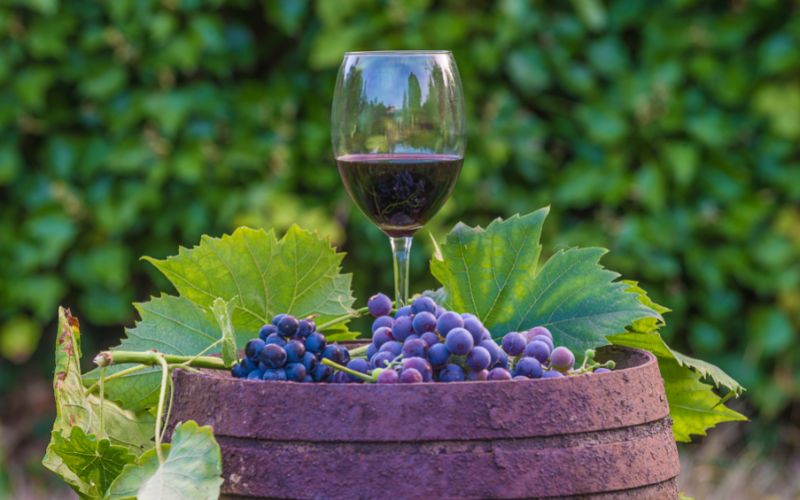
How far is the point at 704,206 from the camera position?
3.61m

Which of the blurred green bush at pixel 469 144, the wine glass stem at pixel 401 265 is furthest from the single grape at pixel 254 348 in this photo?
the blurred green bush at pixel 469 144

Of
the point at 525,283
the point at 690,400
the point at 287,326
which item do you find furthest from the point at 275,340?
the point at 690,400

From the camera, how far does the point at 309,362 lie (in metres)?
1.20

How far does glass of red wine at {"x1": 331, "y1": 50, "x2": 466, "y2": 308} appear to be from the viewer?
1.47 m

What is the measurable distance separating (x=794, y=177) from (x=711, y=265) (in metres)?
0.38

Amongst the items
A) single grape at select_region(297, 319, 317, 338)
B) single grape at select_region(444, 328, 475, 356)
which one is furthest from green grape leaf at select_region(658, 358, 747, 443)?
single grape at select_region(297, 319, 317, 338)

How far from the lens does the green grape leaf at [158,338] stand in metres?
1.39

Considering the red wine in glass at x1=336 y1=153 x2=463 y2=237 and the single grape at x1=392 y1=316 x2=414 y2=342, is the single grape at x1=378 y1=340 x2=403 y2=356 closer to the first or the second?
the single grape at x1=392 y1=316 x2=414 y2=342

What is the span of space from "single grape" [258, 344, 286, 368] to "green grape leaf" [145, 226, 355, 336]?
0.24m

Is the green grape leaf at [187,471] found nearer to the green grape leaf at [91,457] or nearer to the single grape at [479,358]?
the green grape leaf at [91,457]

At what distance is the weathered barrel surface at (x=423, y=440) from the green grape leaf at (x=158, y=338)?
0.27 m

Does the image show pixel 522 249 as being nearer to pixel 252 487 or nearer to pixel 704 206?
pixel 252 487

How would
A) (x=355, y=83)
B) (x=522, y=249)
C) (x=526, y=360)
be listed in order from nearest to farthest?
(x=526, y=360) < (x=522, y=249) < (x=355, y=83)

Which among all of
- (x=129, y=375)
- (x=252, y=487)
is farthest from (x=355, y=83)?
(x=252, y=487)
